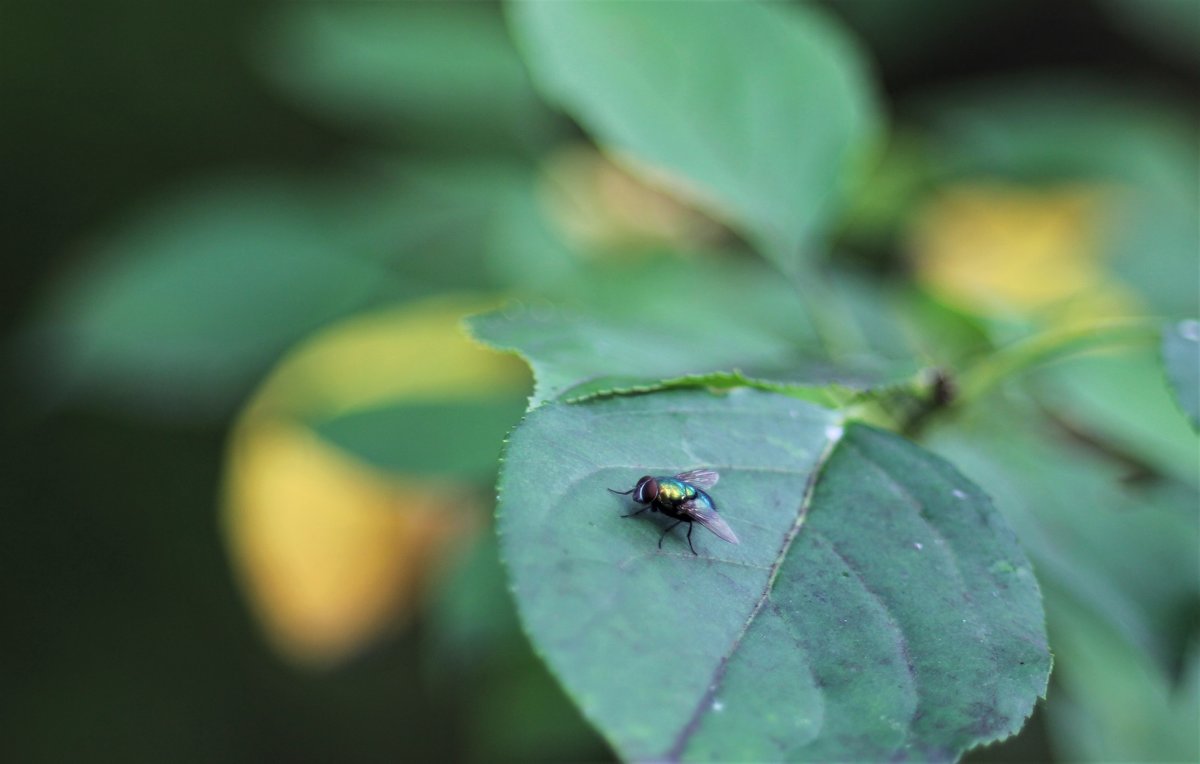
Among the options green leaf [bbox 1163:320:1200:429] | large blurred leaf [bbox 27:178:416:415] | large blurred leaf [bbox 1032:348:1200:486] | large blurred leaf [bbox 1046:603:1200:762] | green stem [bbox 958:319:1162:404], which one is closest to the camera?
green leaf [bbox 1163:320:1200:429]

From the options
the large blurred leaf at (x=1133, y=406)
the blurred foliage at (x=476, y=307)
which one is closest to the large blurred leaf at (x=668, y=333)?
the blurred foliage at (x=476, y=307)

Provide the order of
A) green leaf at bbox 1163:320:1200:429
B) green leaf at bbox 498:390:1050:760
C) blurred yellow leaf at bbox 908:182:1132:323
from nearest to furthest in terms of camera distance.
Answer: green leaf at bbox 498:390:1050:760
green leaf at bbox 1163:320:1200:429
blurred yellow leaf at bbox 908:182:1132:323

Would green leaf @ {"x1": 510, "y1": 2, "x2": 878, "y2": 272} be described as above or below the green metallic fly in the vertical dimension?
above

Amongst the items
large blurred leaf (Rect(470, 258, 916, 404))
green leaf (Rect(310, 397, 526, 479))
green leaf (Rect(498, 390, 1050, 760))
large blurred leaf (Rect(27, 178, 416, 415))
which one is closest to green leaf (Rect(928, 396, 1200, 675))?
large blurred leaf (Rect(470, 258, 916, 404))

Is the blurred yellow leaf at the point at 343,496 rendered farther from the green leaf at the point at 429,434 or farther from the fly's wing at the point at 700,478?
the fly's wing at the point at 700,478

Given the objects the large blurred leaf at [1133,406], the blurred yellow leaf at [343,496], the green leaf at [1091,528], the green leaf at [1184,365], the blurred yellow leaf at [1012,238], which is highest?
the green leaf at [1184,365]

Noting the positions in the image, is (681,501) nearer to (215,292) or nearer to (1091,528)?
(1091,528)

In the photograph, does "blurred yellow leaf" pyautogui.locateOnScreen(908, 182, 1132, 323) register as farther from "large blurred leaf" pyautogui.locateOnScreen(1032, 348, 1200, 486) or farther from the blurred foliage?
"large blurred leaf" pyautogui.locateOnScreen(1032, 348, 1200, 486)

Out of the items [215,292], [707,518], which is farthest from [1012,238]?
[707,518]
